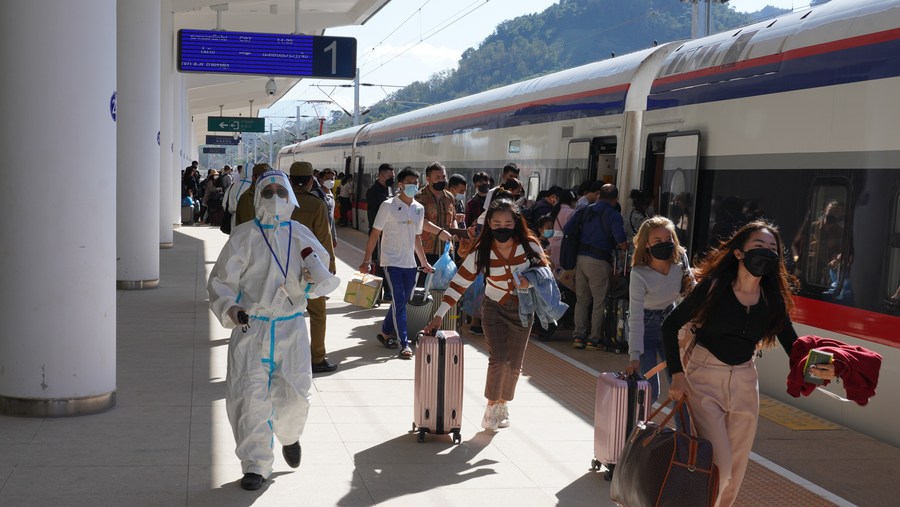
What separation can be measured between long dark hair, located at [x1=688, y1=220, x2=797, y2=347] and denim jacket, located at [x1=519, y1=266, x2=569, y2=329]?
205cm

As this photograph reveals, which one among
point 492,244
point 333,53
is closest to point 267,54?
point 333,53

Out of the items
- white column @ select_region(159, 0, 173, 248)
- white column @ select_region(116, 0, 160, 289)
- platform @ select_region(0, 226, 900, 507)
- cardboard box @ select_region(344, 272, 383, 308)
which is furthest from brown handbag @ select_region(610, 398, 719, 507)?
white column @ select_region(159, 0, 173, 248)

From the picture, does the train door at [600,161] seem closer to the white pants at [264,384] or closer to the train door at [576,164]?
the train door at [576,164]

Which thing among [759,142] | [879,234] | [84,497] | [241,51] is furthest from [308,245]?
[241,51]

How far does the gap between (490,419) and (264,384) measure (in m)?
1.98

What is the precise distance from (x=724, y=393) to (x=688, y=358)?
0.89 ft

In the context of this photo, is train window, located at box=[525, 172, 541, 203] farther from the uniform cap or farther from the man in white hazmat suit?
the man in white hazmat suit

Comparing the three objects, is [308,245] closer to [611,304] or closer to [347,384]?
[347,384]

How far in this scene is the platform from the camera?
554cm

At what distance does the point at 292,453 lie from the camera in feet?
19.1

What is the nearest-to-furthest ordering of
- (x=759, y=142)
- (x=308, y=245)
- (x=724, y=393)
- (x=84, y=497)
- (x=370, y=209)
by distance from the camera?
(x=724, y=393), (x=84, y=497), (x=308, y=245), (x=759, y=142), (x=370, y=209)

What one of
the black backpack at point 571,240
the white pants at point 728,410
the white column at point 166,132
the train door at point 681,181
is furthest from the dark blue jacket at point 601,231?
the white column at point 166,132

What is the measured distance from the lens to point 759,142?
27.6ft

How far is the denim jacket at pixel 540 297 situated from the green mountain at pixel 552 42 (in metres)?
78.4
